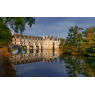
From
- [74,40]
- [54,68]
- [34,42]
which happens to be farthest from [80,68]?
[34,42]

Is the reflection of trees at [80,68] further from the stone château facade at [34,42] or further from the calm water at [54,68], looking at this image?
the stone château facade at [34,42]

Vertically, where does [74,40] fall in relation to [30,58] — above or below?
above

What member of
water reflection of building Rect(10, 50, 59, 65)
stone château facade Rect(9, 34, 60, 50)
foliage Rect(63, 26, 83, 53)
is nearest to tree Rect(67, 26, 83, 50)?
foliage Rect(63, 26, 83, 53)

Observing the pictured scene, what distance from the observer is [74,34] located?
26719 mm

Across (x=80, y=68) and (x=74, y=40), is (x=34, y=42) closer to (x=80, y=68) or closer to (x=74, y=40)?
(x=74, y=40)

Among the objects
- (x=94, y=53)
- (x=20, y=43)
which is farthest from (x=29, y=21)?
(x=20, y=43)

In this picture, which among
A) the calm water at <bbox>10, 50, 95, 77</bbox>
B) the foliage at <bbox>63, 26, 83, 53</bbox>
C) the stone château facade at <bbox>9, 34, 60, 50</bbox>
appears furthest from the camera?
the stone château facade at <bbox>9, 34, 60, 50</bbox>

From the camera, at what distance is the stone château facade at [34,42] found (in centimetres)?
4131

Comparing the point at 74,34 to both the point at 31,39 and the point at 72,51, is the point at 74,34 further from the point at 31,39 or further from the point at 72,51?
the point at 31,39

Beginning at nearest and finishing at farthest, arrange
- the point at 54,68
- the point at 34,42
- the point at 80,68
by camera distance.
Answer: the point at 80,68
the point at 54,68
the point at 34,42

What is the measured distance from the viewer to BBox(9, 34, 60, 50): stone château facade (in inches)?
1626

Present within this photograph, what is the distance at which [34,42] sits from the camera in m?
49.8

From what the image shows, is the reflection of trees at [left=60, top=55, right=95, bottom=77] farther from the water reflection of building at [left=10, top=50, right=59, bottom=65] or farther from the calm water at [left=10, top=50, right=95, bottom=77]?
the water reflection of building at [left=10, top=50, right=59, bottom=65]

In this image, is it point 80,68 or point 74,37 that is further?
point 74,37
